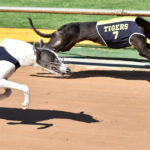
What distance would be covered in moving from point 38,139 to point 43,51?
47.0 inches

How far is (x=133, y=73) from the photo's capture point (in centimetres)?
932

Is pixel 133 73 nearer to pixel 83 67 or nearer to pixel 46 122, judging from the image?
pixel 83 67

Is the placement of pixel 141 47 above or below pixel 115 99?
above

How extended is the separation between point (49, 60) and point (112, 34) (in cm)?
316

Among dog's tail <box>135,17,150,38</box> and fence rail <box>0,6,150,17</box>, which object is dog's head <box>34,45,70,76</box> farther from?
fence rail <box>0,6,150,17</box>

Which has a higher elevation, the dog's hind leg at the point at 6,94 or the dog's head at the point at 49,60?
the dog's head at the point at 49,60

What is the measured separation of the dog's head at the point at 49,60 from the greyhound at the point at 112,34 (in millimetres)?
2986

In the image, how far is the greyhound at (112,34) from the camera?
841 centimetres

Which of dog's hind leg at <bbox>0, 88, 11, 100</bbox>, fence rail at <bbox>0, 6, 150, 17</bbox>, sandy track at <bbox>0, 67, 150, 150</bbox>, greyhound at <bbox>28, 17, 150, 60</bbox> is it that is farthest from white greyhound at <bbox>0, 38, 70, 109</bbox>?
fence rail at <bbox>0, 6, 150, 17</bbox>

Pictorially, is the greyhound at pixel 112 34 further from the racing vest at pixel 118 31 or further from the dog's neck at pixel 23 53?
the dog's neck at pixel 23 53

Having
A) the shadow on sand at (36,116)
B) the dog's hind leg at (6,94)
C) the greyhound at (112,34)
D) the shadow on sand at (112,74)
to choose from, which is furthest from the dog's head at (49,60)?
the shadow on sand at (112,74)

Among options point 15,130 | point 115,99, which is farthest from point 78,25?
point 15,130

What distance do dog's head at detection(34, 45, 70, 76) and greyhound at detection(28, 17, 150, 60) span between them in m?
2.99

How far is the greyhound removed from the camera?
8.41m
